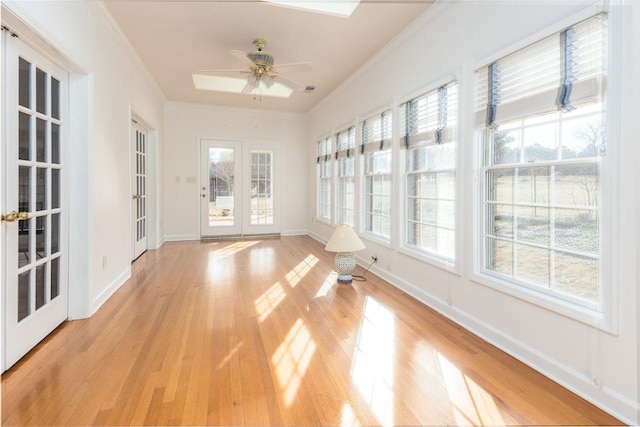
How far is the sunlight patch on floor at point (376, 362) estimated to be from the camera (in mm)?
1695

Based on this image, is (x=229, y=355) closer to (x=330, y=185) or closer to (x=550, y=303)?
(x=550, y=303)

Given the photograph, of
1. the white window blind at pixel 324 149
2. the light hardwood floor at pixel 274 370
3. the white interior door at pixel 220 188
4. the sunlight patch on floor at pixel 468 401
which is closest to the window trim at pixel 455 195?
the light hardwood floor at pixel 274 370

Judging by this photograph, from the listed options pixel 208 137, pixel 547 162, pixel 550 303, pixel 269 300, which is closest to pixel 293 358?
pixel 269 300

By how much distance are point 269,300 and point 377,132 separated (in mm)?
2591

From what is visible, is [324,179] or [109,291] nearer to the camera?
[109,291]

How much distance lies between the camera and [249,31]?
3584 millimetres

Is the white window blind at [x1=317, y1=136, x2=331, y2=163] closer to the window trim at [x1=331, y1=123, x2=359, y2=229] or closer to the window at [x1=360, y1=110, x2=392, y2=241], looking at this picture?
the window trim at [x1=331, y1=123, x2=359, y2=229]

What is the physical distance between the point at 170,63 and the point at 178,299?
331 cm

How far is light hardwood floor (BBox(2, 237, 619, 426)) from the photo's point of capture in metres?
1.62

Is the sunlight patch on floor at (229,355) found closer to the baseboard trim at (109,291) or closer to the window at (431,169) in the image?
the baseboard trim at (109,291)

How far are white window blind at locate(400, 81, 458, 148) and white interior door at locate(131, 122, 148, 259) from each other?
3.82m

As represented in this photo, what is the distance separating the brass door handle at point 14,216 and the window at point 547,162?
3221 mm

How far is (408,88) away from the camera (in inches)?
139

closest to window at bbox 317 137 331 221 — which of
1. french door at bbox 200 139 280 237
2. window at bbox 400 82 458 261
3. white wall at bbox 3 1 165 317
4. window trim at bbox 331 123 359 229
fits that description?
window trim at bbox 331 123 359 229
